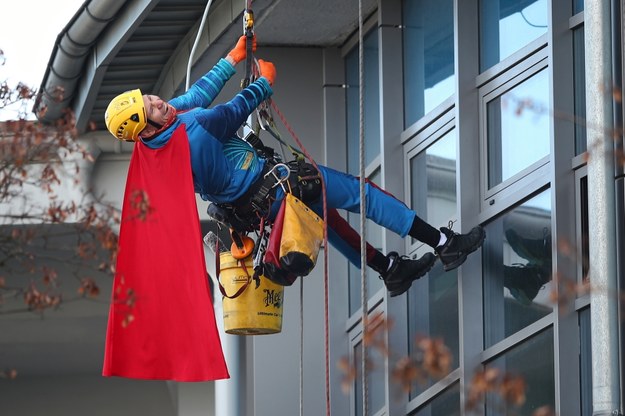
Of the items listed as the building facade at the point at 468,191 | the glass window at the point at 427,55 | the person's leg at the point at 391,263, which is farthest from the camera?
the glass window at the point at 427,55

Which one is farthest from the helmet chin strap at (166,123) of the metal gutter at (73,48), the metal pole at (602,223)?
the metal pole at (602,223)

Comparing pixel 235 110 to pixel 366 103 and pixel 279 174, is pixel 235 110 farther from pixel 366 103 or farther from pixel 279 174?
pixel 366 103

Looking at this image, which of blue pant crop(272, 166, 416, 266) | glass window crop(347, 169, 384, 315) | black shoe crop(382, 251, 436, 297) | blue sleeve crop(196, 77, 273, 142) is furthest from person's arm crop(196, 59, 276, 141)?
glass window crop(347, 169, 384, 315)

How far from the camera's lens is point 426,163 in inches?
404

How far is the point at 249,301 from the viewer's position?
9.12 m

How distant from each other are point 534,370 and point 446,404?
1.18m

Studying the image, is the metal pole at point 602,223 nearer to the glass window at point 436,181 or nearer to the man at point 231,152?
the man at point 231,152

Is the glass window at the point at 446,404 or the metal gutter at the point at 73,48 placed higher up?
the metal gutter at the point at 73,48

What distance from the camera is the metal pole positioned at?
597 cm

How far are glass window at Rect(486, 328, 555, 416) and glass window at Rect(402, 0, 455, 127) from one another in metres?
1.84

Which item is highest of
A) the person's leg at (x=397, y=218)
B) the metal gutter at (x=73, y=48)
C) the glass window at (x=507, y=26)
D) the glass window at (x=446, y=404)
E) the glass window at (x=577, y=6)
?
the metal gutter at (x=73, y=48)

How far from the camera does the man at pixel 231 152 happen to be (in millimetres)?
8547

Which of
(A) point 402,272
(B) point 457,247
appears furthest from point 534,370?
(A) point 402,272

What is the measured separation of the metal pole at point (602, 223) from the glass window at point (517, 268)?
238cm
